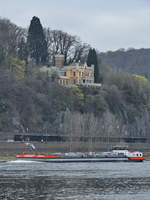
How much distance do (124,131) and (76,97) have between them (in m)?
14.1

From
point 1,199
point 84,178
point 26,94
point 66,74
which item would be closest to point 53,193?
point 1,199

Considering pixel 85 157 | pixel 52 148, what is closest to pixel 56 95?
pixel 52 148

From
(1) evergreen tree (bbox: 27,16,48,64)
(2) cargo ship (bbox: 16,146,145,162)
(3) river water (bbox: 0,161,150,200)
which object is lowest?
(2) cargo ship (bbox: 16,146,145,162)

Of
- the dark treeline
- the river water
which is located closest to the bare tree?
the dark treeline

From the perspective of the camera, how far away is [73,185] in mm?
61094

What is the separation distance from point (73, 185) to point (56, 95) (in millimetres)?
83140

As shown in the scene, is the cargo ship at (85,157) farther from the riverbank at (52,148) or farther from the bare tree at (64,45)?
the bare tree at (64,45)

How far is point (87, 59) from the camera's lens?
166500mm

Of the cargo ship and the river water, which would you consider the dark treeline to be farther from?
the river water

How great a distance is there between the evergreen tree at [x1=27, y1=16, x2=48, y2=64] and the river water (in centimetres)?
8135

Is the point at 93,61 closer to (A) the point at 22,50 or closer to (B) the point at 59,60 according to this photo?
(B) the point at 59,60

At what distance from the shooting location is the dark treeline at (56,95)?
129 m

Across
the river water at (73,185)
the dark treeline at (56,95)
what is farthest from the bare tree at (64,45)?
the river water at (73,185)

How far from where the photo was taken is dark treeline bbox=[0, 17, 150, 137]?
12912 cm
